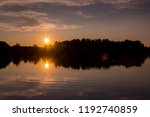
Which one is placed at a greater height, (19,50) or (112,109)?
(112,109)

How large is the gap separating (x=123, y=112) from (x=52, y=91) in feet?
31.2

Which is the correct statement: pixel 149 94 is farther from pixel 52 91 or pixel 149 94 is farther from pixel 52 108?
pixel 52 108

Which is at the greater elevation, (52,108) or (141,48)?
(52,108)

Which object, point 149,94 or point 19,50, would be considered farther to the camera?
point 19,50

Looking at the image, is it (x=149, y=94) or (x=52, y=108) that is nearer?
(x=52, y=108)

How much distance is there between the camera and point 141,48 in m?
174

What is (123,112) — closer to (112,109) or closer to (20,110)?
(112,109)

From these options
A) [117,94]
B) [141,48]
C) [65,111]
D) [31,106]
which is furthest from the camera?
[141,48]

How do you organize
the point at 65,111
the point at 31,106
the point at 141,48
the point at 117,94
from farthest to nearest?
1. the point at 141,48
2. the point at 117,94
3. the point at 31,106
4. the point at 65,111

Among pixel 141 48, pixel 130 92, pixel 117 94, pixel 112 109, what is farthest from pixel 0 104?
pixel 141 48

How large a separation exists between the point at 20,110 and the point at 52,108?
1.45m

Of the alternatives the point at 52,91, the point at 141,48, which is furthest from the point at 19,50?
the point at 52,91

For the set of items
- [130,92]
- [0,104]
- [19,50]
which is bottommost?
[19,50]

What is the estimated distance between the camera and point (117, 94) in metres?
22.8
